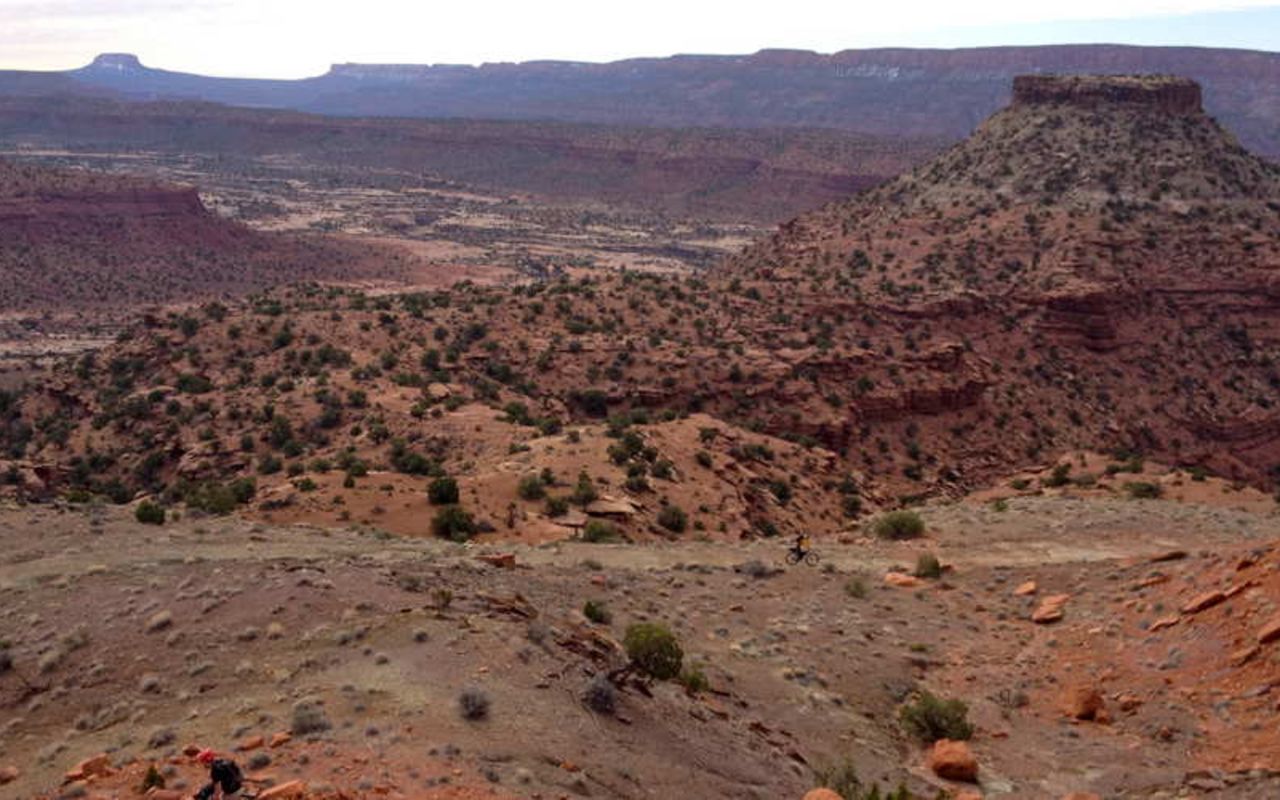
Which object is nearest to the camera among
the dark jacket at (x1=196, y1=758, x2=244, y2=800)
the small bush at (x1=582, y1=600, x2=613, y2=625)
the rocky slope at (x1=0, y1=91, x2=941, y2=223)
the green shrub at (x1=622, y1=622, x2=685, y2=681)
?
the dark jacket at (x1=196, y1=758, x2=244, y2=800)

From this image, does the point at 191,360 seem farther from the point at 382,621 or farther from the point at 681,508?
the point at 382,621

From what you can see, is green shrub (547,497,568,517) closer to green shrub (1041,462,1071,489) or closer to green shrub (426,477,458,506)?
green shrub (426,477,458,506)

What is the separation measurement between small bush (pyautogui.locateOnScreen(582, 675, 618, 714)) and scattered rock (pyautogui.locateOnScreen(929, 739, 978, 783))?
157 inches

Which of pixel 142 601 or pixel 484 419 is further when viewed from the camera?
pixel 484 419

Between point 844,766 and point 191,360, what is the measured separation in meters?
29.9

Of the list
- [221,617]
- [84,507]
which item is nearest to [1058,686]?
[221,617]

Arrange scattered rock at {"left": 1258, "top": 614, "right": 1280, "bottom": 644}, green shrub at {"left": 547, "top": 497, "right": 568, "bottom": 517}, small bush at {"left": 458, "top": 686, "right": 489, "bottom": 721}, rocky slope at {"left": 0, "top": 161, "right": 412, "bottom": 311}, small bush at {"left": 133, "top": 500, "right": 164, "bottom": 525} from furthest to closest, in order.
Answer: rocky slope at {"left": 0, "top": 161, "right": 412, "bottom": 311}, green shrub at {"left": 547, "top": 497, "right": 568, "bottom": 517}, small bush at {"left": 133, "top": 500, "right": 164, "bottom": 525}, scattered rock at {"left": 1258, "top": 614, "right": 1280, "bottom": 644}, small bush at {"left": 458, "top": 686, "right": 489, "bottom": 721}

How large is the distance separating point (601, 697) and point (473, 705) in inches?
63.4

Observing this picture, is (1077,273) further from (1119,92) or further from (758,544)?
(758,544)

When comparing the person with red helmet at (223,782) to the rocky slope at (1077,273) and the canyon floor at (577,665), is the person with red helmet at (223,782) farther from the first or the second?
the rocky slope at (1077,273)

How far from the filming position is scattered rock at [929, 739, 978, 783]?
13.7m

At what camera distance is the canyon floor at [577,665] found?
11.4 meters

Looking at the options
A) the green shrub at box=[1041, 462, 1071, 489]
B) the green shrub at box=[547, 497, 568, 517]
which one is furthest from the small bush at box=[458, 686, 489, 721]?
the green shrub at box=[1041, 462, 1071, 489]

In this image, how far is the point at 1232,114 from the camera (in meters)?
186
